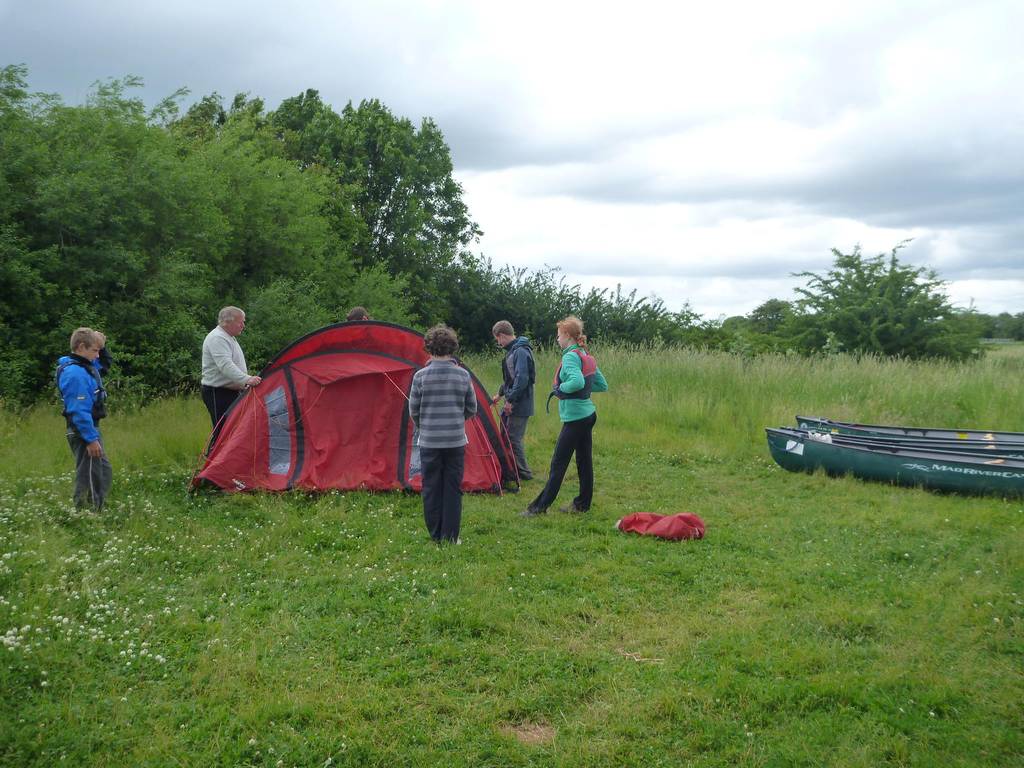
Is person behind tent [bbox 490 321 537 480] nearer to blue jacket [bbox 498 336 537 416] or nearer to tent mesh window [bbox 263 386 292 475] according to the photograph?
blue jacket [bbox 498 336 537 416]

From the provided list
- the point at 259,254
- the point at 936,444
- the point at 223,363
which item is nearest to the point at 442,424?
the point at 223,363

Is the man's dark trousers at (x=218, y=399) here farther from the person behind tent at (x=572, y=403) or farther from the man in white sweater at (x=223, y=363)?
the person behind tent at (x=572, y=403)

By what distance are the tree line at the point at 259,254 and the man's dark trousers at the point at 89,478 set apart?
4087 millimetres

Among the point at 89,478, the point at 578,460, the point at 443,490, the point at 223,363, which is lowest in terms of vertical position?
the point at 89,478

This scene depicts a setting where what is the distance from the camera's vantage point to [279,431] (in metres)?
8.02

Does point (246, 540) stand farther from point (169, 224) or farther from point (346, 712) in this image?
point (169, 224)

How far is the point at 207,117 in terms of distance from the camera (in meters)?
24.1

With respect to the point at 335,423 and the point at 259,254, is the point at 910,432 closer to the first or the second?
the point at 335,423

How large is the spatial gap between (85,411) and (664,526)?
4.78 metres

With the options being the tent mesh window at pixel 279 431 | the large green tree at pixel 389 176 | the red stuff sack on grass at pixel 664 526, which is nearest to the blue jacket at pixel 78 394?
the tent mesh window at pixel 279 431

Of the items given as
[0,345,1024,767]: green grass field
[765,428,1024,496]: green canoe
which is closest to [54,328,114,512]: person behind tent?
[0,345,1024,767]: green grass field

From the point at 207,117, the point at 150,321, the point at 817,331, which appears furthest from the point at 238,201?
the point at 817,331

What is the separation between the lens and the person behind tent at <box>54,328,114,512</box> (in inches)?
251

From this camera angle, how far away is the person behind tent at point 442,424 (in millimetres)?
6203
